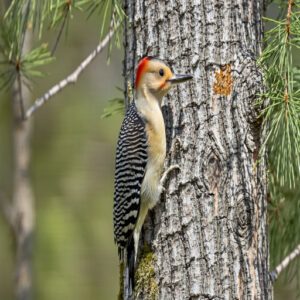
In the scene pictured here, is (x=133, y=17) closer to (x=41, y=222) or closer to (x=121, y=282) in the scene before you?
(x=121, y=282)

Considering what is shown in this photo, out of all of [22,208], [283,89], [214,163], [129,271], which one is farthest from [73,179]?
[283,89]

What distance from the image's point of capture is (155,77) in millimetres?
3771

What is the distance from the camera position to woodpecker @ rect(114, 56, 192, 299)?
3746 mm

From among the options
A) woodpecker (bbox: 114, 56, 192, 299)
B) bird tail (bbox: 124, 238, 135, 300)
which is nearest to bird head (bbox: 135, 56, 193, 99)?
woodpecker (bbox: 114, 56, 192, 299)

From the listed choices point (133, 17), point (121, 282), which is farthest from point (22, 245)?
point (133, 17)

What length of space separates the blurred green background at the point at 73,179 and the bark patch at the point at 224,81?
17.9 feet

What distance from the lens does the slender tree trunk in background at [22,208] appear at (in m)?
6.14

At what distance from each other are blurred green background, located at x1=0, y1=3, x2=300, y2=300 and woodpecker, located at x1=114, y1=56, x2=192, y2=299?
4.99 m

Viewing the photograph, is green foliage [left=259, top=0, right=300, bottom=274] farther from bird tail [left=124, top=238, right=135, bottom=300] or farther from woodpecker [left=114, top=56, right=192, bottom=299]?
bird tail [left=124, top=238, right=135, bottom=300]

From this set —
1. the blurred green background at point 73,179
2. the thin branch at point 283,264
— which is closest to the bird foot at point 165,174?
the thin branch at point 283,264

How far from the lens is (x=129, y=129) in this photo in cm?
398

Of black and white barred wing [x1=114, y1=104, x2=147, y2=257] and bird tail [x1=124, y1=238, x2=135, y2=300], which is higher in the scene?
black and white barred wing [x1=114, y1=104, x2=147, y2=257]

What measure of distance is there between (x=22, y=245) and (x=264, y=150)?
3.01m

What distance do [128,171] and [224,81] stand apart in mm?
645
